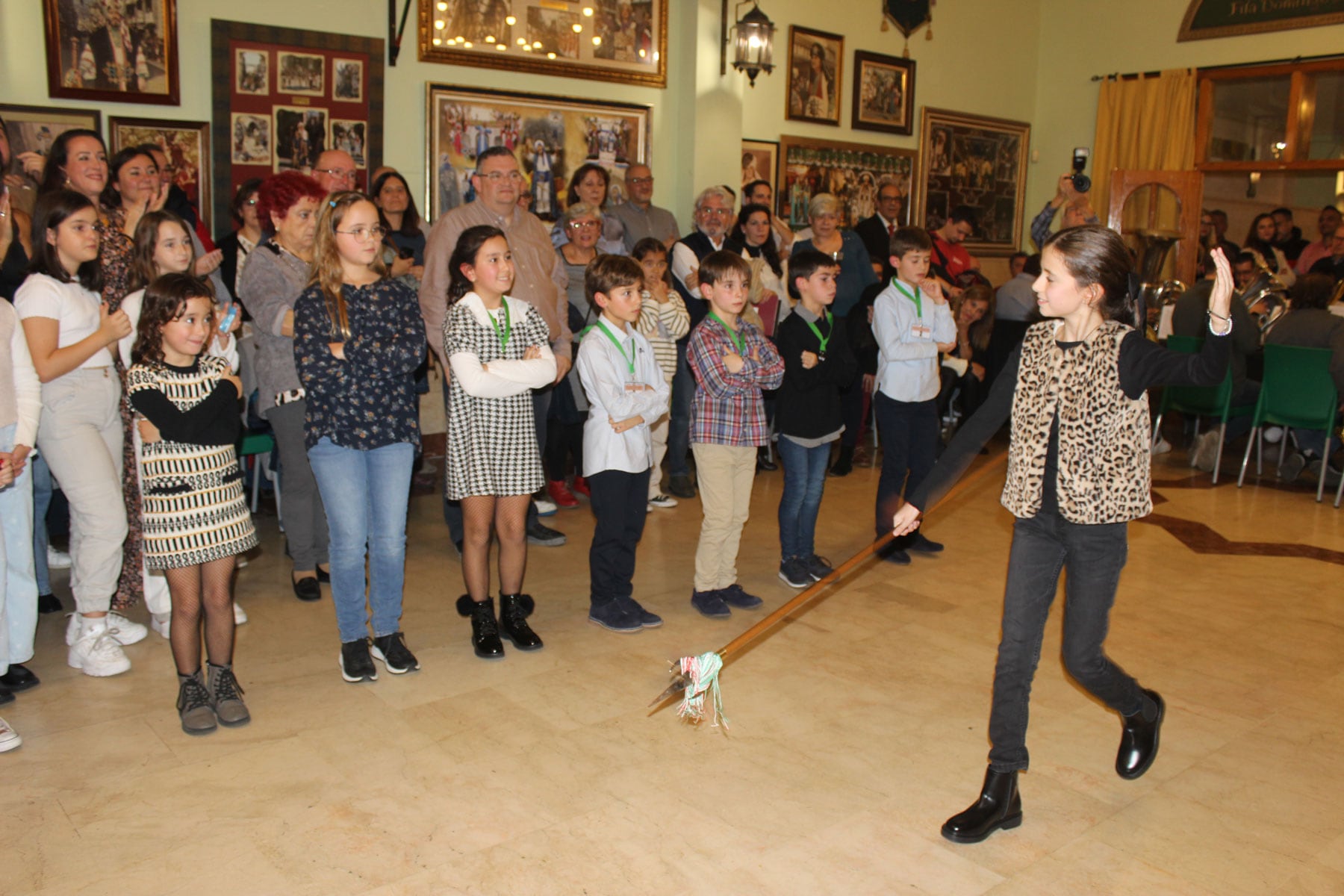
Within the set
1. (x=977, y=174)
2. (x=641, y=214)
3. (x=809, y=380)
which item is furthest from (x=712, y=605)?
(x=977, y=174)

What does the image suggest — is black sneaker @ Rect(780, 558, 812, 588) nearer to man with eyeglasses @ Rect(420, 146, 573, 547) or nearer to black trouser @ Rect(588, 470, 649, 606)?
black trouser @ Rect(588, 470, 649, 606)

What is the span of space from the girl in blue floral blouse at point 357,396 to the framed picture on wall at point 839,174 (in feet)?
21.4

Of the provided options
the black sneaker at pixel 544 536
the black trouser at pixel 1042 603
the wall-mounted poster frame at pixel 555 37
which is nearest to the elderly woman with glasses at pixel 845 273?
the wall-mounted poster frame at pixel 555 37

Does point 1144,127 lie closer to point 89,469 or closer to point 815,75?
point 815,75

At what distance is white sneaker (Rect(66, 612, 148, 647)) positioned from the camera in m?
3.96

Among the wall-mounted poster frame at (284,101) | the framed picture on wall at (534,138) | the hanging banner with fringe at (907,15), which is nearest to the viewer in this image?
the wall-mounted poster frame at (284,101)

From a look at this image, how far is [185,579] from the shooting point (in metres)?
3.38

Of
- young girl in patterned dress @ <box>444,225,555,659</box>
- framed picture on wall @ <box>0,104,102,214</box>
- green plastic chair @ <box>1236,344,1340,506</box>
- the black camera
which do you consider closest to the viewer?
young girl in patterned dress @ <box>444,225,555,659</box>

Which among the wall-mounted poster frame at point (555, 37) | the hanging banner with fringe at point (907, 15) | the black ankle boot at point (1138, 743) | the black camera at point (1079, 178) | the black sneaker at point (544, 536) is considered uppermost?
the hanging banner with fringe at point (907, 15)

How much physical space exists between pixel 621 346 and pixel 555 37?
438 centimetres

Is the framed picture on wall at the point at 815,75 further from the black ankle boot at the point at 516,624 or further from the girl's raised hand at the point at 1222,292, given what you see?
the girl's raised hand at the point at 1222,292

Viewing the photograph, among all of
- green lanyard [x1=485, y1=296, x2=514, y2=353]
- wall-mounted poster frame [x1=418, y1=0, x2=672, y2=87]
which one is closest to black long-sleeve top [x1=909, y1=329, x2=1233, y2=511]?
green lanyard [x1=485, y1=296, x2=514, y2=353]

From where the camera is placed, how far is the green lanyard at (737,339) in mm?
4488

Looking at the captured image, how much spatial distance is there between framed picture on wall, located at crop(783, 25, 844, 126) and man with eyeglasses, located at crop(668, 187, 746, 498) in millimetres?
3169
